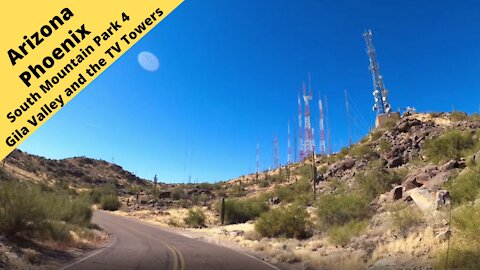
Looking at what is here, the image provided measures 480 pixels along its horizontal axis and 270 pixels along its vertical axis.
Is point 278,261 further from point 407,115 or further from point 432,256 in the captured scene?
point 407,115

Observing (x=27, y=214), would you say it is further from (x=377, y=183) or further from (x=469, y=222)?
(x=377, y=183)

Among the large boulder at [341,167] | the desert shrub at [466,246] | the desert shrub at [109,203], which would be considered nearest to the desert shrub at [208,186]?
the desert shrub at [109,203]

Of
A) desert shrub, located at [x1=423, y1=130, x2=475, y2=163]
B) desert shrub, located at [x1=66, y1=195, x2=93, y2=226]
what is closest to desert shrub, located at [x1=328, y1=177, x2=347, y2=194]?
desert shrub, located at [x1=423, y1=130, x2=475, y2=163]

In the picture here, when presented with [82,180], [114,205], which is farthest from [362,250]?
[82,180]

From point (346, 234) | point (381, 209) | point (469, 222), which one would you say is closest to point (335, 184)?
point (381, 209)

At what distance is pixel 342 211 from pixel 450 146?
1187cm

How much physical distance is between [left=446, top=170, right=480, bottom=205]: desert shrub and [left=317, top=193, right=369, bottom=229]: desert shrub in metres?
7.57

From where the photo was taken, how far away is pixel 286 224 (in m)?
32.1

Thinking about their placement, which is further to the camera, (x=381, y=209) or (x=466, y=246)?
(x=381, y=209)

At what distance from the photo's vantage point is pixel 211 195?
8800 cm

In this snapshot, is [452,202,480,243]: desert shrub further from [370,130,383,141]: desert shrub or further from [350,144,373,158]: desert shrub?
[370,130,383,141]: desert shrub

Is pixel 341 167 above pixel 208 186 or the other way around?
the other way around

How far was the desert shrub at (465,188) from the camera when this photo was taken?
1984 cm

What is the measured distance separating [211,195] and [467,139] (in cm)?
5994
